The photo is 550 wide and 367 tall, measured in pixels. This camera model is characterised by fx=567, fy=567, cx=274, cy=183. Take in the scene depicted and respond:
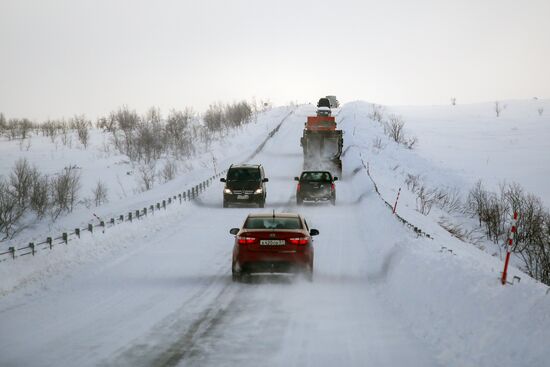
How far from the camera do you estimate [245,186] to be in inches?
1088

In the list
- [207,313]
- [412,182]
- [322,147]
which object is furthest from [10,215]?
[207,313]

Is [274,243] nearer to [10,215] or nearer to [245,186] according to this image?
[245,186]

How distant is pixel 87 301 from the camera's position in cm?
1170

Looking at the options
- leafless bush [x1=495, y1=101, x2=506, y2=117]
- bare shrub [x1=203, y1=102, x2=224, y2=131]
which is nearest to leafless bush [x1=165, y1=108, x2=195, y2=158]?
bare shrub [x1=203, y1=102, x2=224, y2=131]

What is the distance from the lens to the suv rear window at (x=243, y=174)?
91.6 ft

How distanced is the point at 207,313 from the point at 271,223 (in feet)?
10.0

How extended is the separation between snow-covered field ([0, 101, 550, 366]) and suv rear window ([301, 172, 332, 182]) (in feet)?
19.7

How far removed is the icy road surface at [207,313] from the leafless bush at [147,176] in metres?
44.6

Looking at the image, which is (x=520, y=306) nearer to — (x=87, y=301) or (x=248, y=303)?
(x=248, y=303)

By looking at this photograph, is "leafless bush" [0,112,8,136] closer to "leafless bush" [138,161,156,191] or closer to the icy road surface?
"leafless bush" [138,161,156,191]

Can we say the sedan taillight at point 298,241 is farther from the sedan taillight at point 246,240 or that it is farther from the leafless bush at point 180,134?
the leafless bush at point 180,134

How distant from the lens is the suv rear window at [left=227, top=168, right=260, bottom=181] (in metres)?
27.9

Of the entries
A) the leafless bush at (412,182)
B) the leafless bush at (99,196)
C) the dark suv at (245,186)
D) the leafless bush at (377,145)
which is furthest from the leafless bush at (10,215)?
the leafless bush at (377,145)

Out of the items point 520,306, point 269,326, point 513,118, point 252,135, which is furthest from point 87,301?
point 513,118
